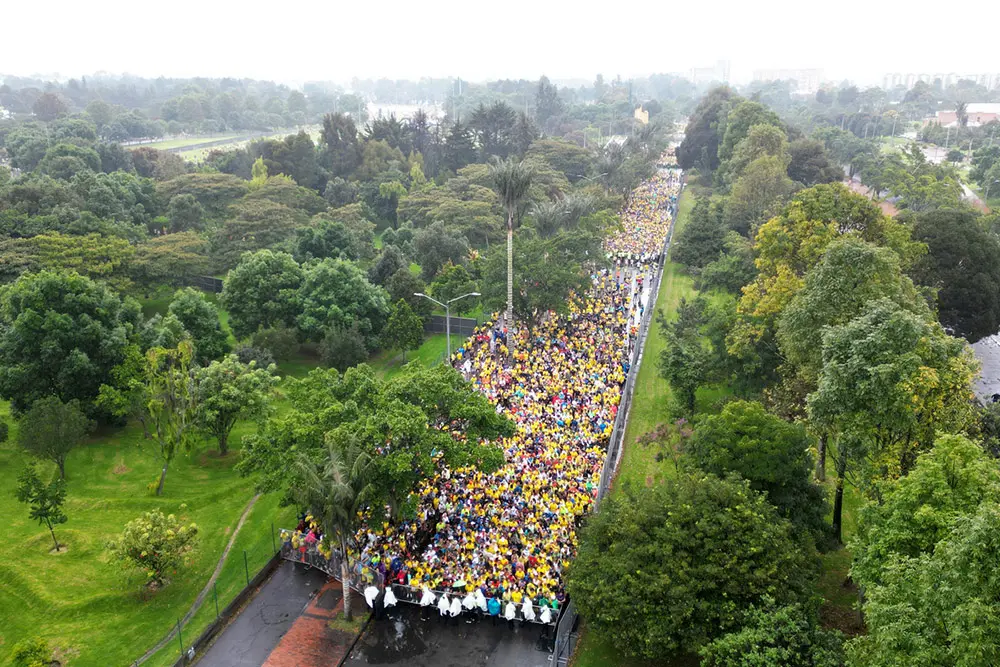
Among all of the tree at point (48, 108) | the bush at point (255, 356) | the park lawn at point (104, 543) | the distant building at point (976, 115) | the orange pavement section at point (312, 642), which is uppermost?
the distant building at point (976, 115)

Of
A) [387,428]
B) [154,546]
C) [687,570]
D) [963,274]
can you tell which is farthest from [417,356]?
[963,274]

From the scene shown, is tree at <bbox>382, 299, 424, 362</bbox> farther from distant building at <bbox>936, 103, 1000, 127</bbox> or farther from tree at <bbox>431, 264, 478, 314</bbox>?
distant building at <bbox>936, 103, 1000, 127</bbox>

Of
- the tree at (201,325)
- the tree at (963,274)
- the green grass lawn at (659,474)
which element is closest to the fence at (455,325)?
the green grass lawn at (659,474)

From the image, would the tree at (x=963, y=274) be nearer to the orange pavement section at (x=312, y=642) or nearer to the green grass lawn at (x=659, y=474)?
the green grass lawn at (x=659, y=474)

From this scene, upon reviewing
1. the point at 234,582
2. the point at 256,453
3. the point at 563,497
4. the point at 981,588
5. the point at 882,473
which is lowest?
the point at 234,582

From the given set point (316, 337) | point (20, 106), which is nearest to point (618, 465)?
point (316, 337)

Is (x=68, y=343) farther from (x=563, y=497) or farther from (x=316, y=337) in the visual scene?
(x=563, y=497)

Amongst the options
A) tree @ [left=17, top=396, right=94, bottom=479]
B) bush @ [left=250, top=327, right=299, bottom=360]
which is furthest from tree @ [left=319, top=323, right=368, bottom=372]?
tree @ [left=17, top=396, right=94, bottom=479]
